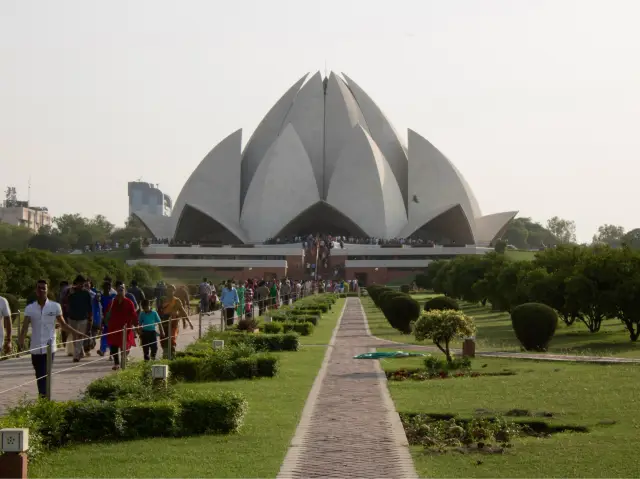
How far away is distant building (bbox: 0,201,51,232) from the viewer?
93188 millimetres

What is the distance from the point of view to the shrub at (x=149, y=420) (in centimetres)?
531

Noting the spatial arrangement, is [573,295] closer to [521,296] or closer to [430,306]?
[430,306]

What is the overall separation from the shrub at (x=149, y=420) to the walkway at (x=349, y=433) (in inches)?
27.6

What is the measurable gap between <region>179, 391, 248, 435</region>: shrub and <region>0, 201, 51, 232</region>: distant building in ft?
280

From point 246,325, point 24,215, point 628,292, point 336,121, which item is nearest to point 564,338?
point 628,292

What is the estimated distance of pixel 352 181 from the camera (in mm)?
48562

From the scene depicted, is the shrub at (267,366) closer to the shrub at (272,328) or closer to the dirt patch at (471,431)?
the dirt patch at (471,431)

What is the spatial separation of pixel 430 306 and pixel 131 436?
9.79m

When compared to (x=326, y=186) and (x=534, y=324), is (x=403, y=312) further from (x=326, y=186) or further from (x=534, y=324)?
(x=326, y=186)

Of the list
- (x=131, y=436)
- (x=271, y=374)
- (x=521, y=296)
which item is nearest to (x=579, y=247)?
(x=521, y=296)

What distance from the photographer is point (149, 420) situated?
5336 mm

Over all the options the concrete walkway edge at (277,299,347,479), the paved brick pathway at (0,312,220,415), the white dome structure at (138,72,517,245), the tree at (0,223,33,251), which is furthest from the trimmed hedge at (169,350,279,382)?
the tree at (0,223,33,251)

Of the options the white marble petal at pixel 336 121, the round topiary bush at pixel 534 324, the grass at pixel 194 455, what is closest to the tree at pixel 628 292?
the round topiary bush at pixel 534 324

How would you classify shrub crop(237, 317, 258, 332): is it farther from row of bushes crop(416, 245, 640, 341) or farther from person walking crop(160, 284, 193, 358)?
row of bushes crop(416, 245, 640, 341)
